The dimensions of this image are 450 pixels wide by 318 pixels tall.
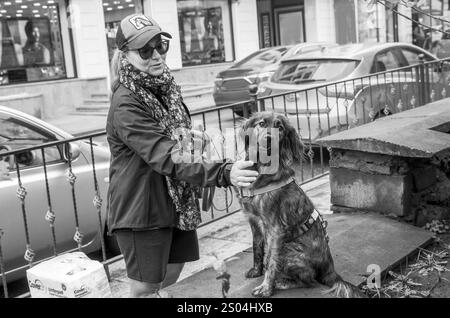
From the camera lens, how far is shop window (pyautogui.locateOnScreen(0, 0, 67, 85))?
19.4m

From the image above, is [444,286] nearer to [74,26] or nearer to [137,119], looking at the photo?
[137,119]

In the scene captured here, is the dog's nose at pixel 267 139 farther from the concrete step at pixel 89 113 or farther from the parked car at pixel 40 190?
the concrete step at pixel 89 113

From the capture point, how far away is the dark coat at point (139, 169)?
273 cm

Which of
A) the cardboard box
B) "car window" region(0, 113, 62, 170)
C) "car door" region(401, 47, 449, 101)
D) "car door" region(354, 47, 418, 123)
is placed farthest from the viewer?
"car door" region(401, 47, 449, 101)

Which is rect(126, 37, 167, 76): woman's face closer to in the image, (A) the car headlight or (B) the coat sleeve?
(B) the coat sleeve

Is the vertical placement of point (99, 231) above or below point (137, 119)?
below

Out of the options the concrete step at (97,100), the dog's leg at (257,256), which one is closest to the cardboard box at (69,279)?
the dog's leg at (257,256)

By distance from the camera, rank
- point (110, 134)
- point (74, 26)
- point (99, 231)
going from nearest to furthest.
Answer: point (110, 134), point (99, 231), point (74, 26)

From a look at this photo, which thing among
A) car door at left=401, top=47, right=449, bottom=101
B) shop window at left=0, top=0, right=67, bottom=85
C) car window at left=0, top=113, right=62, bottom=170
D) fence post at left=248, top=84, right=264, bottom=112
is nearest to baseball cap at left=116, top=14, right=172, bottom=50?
car window at left=0, top=113, right=62, bottom=170

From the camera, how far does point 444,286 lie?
343 cm

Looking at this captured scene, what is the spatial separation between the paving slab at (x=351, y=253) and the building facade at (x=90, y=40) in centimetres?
1485

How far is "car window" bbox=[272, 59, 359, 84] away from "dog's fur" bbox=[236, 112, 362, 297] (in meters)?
6.75

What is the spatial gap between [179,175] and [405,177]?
217cm
